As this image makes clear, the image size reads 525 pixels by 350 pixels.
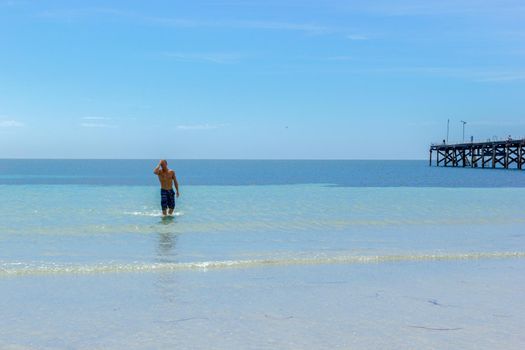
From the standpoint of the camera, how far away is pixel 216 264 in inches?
420

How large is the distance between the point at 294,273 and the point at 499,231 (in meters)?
8.74

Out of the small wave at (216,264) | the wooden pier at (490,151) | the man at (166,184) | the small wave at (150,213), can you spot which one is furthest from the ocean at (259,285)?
the wooden pier at (490,151)

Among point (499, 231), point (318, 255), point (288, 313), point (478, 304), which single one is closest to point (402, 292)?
point (478, 304)

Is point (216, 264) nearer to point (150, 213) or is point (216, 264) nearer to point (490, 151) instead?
point (150, 213)

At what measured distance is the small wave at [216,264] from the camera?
10062 millimetres

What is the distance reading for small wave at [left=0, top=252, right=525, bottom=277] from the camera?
1006 cm

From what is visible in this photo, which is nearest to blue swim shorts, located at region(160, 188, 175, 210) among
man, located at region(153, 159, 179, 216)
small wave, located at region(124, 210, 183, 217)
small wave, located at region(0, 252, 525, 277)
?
man, located at region(153, 159, 179, 216)

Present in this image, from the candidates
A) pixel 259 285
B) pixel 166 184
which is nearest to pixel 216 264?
pixel 259 285

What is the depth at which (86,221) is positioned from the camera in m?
18.4

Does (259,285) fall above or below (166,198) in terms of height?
below

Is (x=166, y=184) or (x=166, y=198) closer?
(x=166, y=184)

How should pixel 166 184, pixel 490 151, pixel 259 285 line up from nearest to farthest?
pixel 259 285, pixel 166 184, pixel 490 151

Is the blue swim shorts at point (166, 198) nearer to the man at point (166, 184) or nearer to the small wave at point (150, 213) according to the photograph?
the man at point (166, 184)

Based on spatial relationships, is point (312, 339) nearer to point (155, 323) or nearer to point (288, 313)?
point (288, 313)
